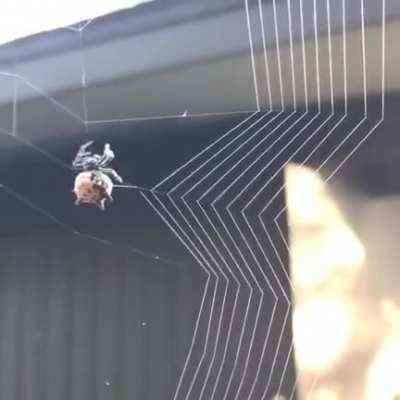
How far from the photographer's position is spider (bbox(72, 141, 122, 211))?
0.89m

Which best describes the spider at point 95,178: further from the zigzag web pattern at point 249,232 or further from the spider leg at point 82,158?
the zigzag web pattern at point 249,232

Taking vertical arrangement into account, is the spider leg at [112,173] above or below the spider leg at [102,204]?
above

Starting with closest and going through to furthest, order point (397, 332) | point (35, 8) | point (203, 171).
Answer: point (397, 332), point (203, 171), point (35, 8)

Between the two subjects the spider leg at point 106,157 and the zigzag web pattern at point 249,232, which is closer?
the zigzag web pattern at point 249,232

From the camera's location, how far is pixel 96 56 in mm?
924

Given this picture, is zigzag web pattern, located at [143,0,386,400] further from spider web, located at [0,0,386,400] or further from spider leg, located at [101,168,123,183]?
spider leg, located at [101,168,123,183]

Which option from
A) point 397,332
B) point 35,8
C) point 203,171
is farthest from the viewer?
point 35,8

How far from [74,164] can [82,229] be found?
92mm

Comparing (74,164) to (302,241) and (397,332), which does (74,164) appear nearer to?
(302,241)

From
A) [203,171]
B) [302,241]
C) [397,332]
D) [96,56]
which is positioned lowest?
[397,332]

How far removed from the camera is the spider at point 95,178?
89 centimetres

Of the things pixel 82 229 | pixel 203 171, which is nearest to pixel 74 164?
pixel 82 229

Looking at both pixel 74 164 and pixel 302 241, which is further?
pixel 74 164

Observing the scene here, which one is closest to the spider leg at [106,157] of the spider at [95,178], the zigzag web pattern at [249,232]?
the spider at [95,178]
